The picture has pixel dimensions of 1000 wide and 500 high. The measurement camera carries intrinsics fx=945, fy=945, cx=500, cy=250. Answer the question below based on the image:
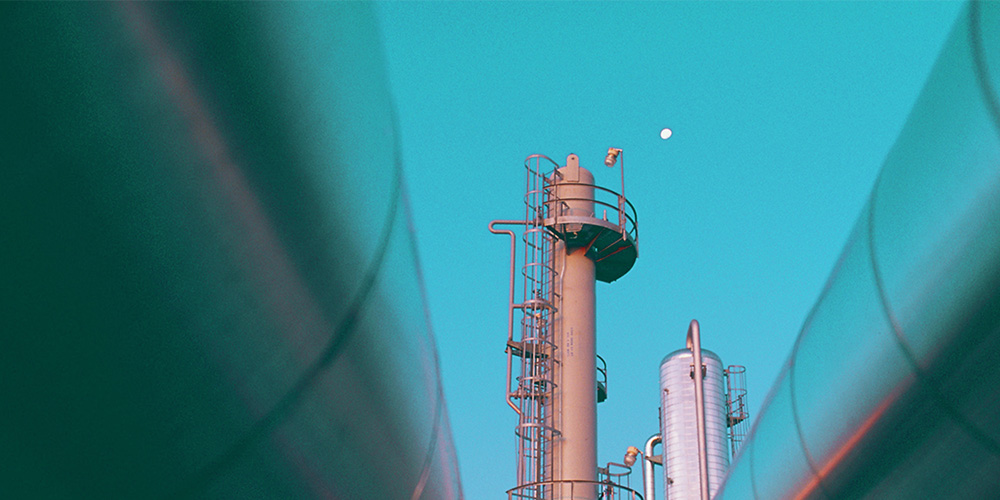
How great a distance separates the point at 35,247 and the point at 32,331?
191 mm

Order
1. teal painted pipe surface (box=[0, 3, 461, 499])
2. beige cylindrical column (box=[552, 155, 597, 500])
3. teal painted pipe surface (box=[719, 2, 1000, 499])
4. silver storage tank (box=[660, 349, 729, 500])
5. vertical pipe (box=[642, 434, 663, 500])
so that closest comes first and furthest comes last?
teal painted pipe surface (box=[0, 3, 461, 499]), teal painted pipe surface (box=[719, 2, 1000, 499]), beige cylindrical column (box=[552, 155, 597, 500]), silver storage tank (box=[660, 349, 729, 500]), vertical pipe (box=[642, 434, 663, 500])

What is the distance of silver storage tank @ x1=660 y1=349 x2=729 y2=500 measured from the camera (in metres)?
22.2

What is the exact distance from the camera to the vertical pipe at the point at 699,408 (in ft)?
39.7

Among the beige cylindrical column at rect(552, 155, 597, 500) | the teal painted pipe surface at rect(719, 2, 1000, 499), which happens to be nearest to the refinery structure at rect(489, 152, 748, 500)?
the beige cylindrical column at rect(552, 155, 597, 500)

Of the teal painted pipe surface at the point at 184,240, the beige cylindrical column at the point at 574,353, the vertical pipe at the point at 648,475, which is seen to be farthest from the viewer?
the vertical pipe at the point at 648,475

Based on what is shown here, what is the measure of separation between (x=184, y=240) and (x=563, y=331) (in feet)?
59.1

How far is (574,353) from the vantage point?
1958 cm

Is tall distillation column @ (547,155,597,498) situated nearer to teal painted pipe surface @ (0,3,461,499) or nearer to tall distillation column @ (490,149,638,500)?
tall distillation column @ (490,149,638,500)

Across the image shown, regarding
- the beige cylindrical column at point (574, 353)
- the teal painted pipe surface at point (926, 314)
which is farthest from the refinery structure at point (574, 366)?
the teal painted pipe surface at point (926, 314)

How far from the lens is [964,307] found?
3027 millimetres

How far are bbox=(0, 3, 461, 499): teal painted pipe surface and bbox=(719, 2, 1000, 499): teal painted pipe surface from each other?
178 cm

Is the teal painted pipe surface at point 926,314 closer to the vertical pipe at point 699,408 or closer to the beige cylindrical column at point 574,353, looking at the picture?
the vertical pipe at point 699,408

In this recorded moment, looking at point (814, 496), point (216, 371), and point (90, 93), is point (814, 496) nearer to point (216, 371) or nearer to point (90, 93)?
point (216, 371)

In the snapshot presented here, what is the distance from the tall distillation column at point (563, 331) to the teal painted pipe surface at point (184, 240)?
16.0 metres
